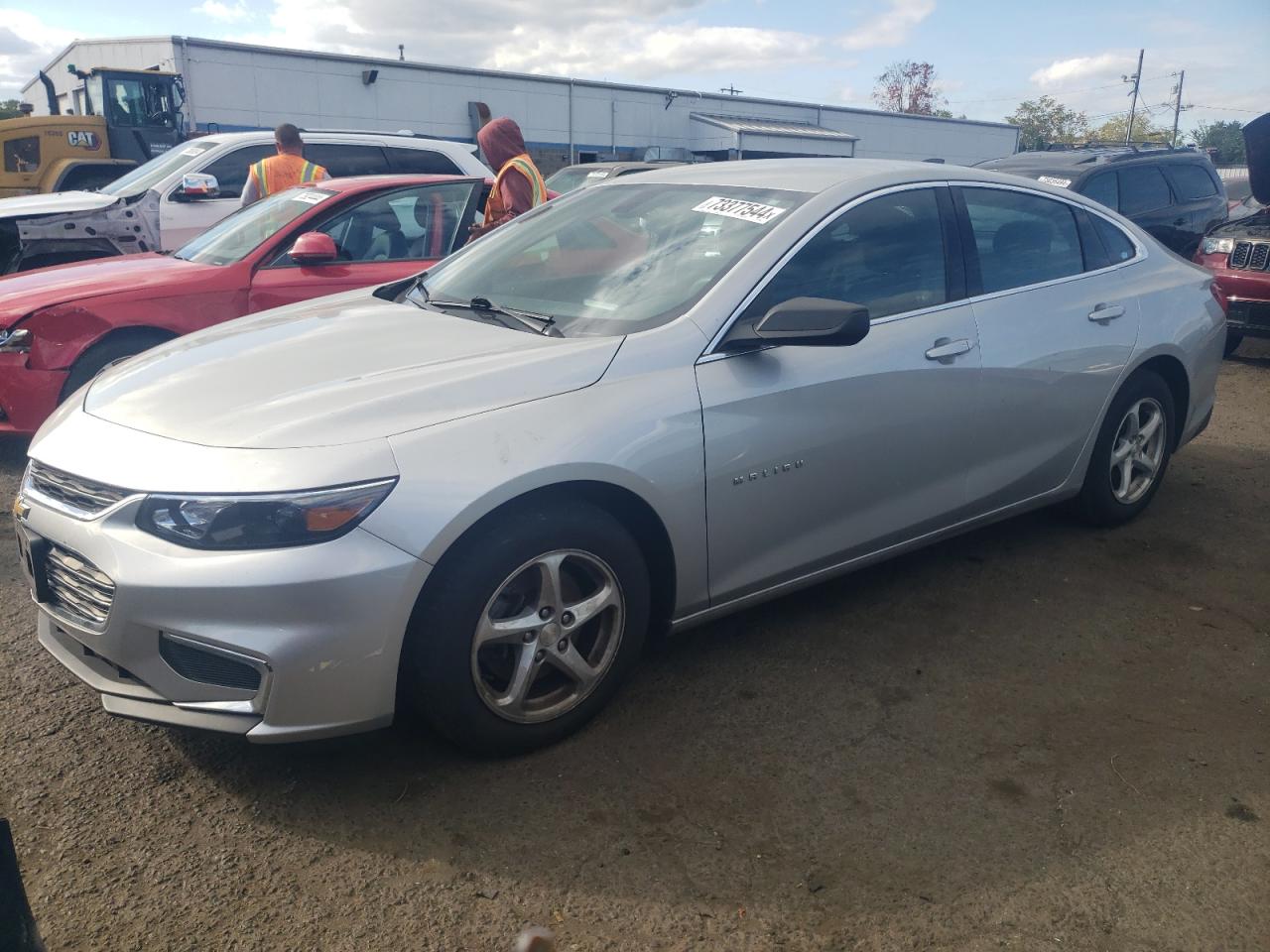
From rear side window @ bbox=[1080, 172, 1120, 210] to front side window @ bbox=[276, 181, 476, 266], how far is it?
20.1 ft

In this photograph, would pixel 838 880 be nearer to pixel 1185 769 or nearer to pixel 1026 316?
pixel 1185 769

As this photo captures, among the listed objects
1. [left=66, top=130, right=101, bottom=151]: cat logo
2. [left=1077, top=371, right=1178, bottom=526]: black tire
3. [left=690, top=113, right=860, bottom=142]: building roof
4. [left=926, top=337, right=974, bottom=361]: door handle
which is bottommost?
[left=1077, top=371, right=1178, bottom=526]: black tire

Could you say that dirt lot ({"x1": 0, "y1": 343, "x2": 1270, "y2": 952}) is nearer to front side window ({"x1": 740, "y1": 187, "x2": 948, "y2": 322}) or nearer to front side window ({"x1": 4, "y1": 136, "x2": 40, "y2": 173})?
front side window ({"x1": 740, "y1": 187, "x2": 948, "y2": 322})

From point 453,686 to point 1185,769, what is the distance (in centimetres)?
200

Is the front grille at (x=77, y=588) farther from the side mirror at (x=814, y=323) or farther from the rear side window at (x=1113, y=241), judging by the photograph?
the rear side window at (x=1113, y=241)

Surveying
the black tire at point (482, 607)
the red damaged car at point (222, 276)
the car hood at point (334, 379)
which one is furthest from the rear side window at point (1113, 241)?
the red damaged car at point (222, 276)

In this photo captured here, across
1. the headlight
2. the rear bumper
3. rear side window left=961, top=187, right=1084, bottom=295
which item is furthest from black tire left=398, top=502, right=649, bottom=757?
the rear bumper

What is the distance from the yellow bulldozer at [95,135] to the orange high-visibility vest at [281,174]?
6.25 metres

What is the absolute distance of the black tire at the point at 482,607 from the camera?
8.13 ft

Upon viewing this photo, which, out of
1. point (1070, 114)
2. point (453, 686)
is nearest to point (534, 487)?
point (453, 686)

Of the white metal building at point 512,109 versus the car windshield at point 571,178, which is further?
the white metal building at point 512,109

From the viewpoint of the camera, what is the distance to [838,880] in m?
2.35

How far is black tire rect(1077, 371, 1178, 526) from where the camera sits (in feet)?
14.1

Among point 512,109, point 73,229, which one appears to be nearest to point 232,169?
point 73,229
